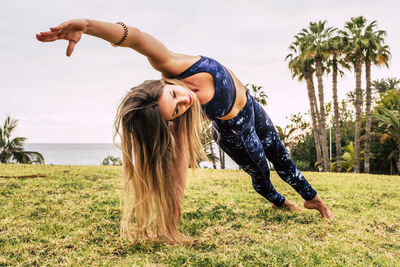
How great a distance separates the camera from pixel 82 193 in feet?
15.2

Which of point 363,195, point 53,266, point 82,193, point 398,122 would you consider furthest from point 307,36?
point 53,266

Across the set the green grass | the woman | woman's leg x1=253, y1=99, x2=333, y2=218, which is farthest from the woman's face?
woman's leg x1=253, y1=99, x2=333, y2=218

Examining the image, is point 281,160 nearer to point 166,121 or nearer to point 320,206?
point 320,206

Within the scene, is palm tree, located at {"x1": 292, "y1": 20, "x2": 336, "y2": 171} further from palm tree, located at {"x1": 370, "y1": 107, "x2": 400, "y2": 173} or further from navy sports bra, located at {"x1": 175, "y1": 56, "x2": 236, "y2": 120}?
navy sports bra, located at {"x1": 175, "y1": 56, "x2": 236, "y2": 120}

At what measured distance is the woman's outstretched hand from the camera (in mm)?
1940

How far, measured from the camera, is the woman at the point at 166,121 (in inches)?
89.7

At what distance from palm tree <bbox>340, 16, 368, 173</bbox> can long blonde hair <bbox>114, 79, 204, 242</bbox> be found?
2234 centimetres

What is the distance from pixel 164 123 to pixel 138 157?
376 millimetres

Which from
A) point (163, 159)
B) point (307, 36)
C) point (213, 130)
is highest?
point (307, 36)

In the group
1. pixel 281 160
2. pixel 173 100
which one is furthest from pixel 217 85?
pixel 281 160

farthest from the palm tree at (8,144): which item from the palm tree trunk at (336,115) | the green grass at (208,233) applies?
the palm tree trunk at (336,115)

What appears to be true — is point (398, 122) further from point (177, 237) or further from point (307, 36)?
point (177, 237)

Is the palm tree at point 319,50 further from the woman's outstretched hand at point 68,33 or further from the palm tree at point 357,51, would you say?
the woman's outstretched hand at point 68,33

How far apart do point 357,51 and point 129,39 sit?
78.8 feet
